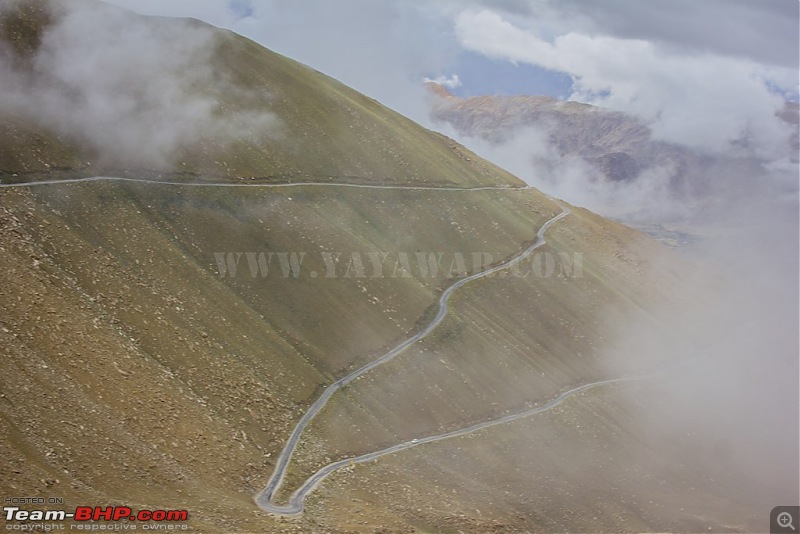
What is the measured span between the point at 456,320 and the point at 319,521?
4855 centimetres

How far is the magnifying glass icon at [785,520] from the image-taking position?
91.0 meters

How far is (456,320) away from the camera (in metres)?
105

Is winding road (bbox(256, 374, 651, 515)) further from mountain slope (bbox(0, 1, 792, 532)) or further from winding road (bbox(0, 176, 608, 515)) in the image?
mountain slope (bbox(0, 1, 792, 532))

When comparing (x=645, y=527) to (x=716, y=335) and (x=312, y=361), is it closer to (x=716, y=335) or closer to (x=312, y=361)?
(x=312, y=361)

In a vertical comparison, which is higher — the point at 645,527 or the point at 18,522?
the point at 18,522

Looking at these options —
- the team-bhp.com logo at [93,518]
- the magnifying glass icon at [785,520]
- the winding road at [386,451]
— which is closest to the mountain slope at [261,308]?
the winding road at [386,451]

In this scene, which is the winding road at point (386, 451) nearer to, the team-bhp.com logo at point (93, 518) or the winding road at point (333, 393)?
the winding road at point (333, 393)

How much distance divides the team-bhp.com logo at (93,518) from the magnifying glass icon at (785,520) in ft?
238

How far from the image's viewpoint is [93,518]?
160 feet

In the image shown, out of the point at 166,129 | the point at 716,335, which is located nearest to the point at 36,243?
the point at 166,129

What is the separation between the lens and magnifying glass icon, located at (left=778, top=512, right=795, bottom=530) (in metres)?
91.0

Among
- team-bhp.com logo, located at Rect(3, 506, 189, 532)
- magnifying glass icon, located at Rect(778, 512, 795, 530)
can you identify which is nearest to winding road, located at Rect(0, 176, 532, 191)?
team-bhp.com logo, located at Rect(3, 506, 189, 532)

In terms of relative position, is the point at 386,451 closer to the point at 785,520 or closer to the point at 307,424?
the point at 307,424

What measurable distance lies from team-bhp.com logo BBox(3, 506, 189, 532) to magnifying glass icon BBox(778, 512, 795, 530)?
7269 centimetres
